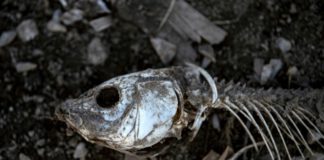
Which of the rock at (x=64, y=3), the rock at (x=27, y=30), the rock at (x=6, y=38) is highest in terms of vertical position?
the rock at (x=64, y=3)

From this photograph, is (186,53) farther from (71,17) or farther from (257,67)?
(71,17)

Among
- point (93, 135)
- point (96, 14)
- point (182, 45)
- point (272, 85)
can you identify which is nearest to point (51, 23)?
point (96, 14)

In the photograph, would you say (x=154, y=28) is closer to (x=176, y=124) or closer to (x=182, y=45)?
(x=182, y=45)

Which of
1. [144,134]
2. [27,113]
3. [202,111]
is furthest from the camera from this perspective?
[27,113]

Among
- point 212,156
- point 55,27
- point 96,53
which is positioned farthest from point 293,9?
point 55,27

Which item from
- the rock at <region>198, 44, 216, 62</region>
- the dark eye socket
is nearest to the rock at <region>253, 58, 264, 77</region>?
the rock at <region>198, 44, 216, 62</region>

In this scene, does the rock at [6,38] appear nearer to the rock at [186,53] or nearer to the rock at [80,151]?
the rock at [80,151]

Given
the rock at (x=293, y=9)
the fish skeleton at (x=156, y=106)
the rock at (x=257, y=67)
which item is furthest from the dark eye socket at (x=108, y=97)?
the rock at (x=293, y=9)
